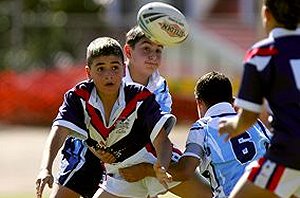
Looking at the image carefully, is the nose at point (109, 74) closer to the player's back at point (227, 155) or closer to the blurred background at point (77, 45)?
the player's back at point (227, 155)

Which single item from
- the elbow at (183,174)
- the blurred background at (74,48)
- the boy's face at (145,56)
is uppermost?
the blurred background at (74,48)

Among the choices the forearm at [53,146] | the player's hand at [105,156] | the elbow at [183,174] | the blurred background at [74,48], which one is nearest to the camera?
the forearm at [53,146]

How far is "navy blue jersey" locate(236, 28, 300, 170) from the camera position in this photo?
6543 mm

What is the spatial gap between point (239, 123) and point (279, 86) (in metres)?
0.31

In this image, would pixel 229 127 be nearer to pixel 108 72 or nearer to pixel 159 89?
pixel 108 72

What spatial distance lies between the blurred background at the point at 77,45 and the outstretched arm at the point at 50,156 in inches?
718

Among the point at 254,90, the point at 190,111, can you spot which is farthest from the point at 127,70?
the point at 190,111

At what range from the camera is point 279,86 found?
657 centimetres

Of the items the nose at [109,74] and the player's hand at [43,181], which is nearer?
the player's hand at [43,181]

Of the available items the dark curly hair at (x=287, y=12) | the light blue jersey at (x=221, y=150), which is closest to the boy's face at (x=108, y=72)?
the light blue jersey at (x=221, y=150)

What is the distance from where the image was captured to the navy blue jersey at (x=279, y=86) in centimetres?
654

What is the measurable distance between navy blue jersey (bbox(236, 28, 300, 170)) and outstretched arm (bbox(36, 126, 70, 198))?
160cm

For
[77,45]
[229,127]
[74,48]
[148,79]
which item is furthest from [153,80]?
[77,45]

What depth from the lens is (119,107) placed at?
8.15 metres
